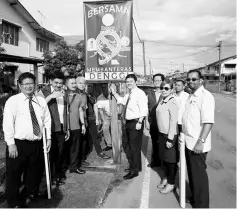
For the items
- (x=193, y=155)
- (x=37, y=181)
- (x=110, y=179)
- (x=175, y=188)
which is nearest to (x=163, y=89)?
(x=193, y=155)

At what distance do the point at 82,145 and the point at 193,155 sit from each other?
2349 millimetres

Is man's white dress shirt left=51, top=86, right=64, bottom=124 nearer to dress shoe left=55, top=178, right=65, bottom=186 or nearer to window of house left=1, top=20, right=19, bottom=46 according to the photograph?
dress shoe left=55, top=178, right=65, bottom=186

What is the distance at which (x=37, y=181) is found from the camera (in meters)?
2.93

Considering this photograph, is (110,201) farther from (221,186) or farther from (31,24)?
(31,24)

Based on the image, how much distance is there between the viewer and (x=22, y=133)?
2.54m

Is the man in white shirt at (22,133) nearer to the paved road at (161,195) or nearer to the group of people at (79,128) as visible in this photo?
the group of people at (79,128)

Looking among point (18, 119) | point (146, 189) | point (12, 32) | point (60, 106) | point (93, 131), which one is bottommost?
point (146, 189)

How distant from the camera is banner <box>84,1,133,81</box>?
4.33 meters

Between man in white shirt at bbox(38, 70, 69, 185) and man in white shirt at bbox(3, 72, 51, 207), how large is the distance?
50cm

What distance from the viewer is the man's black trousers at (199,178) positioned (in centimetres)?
266

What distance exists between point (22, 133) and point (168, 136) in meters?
2.01

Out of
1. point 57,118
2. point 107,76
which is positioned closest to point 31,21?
point 107,76

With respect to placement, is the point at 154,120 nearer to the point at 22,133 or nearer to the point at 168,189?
the point at 168,189

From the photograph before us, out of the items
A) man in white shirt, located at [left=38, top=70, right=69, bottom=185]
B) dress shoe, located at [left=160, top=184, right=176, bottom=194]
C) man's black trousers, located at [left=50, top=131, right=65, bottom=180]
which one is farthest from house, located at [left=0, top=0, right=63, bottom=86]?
dress shoe, located at [left=160, top=184, right=176, bottom=194]
